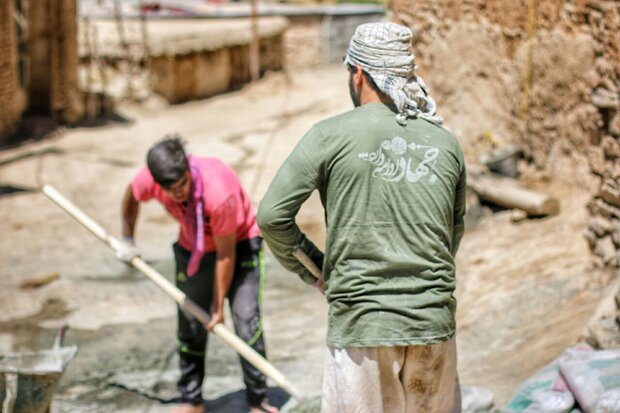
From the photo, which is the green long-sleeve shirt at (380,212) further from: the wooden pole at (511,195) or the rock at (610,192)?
the wooden pole at (511,195)

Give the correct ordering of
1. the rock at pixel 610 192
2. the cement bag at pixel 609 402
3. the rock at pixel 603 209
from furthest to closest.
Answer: the rock at pixel 603 209
the rock at pixel 610 192
the cement bag at pixel 609 402

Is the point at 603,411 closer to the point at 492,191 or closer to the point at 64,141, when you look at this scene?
the point at 492,191

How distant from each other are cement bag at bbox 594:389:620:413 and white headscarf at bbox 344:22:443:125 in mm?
1370

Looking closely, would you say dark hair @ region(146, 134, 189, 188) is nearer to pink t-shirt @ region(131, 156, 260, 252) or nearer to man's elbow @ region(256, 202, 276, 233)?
pink t-shirt @ region(131, 156, 260, 252)

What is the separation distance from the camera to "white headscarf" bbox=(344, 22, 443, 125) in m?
2.92

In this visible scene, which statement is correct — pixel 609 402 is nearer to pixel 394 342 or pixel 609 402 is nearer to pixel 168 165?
pixel 394 342

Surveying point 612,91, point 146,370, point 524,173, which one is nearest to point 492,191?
point 524,173

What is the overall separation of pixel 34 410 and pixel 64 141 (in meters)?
9.39

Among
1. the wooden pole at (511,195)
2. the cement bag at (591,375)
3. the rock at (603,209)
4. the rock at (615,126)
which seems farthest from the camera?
the wooden pole at (511,195)

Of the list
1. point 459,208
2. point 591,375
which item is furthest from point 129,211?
point 591,375

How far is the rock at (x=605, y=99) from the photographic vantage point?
5945 millimetres

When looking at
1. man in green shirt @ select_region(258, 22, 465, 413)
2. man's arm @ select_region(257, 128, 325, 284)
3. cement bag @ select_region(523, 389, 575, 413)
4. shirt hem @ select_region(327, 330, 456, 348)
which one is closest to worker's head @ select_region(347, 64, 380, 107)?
man in green shirt @ select_region(258, 22, 465, 413)

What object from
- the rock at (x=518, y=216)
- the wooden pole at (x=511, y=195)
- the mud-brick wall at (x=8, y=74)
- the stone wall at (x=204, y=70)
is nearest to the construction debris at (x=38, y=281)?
the wooden pole at (x=511, y=195)

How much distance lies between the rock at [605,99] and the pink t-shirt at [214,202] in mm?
2711
